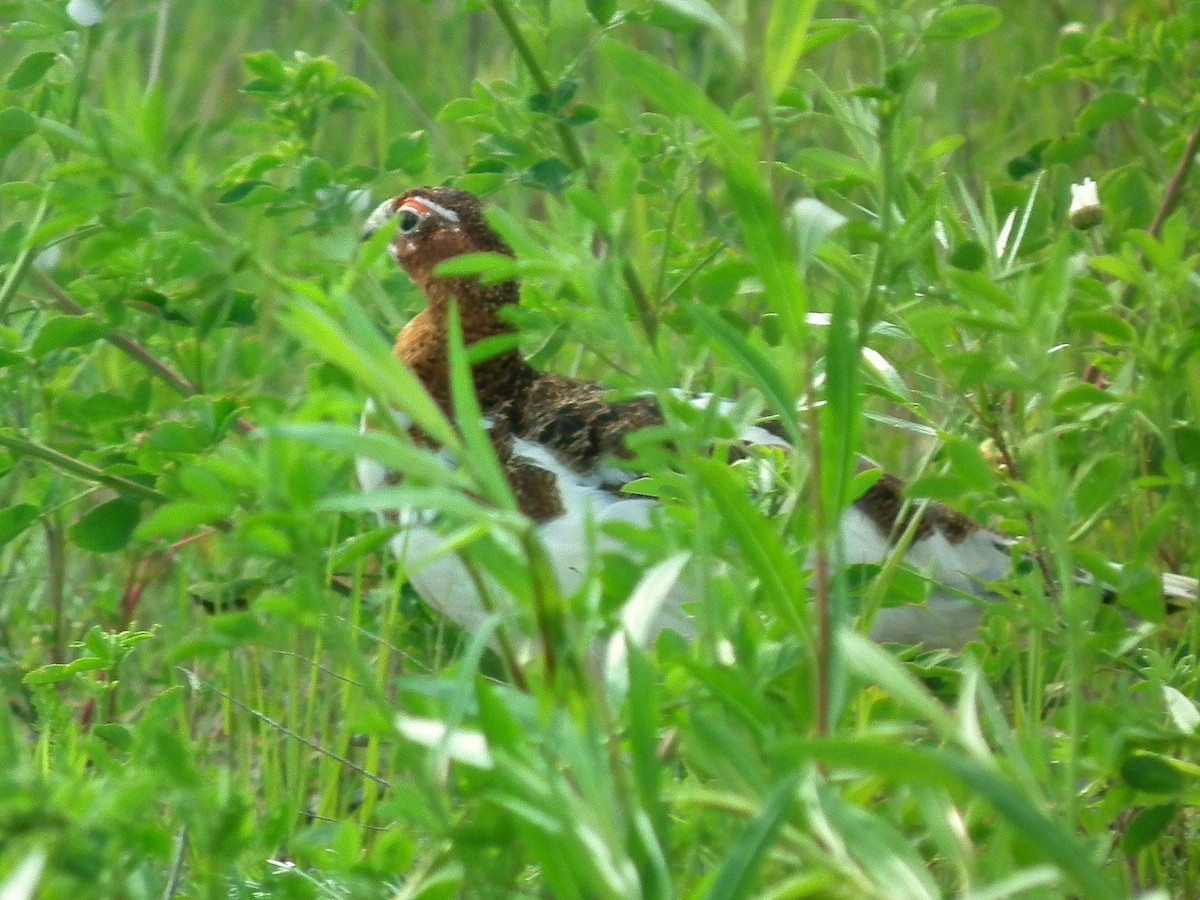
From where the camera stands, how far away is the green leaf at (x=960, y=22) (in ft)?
5.66

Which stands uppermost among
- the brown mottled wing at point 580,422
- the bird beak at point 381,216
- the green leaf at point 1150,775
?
the bird beak at point 381,216

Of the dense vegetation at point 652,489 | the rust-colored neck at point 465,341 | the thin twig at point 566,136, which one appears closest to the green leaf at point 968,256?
the dense vegetation at point 652,489

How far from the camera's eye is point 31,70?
216cm

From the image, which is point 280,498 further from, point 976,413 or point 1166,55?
point 1166,55

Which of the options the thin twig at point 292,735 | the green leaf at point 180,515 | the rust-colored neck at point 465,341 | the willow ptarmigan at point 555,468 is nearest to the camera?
the green leaf at point 180,515

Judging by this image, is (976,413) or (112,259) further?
(112,259)

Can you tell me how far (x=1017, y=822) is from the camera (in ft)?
3.47

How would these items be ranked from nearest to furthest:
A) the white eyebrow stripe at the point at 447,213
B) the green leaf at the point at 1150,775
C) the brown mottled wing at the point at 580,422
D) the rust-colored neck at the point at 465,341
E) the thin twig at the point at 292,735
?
1. the green leaf at the point at 1150,775
2. the thin twig at the point at 292,735
3. the brown mottled wing at the point at 580,422
4. the rust-colored neck at the point at 465,341
5. the white eyebrow stripe at the point at 447,213

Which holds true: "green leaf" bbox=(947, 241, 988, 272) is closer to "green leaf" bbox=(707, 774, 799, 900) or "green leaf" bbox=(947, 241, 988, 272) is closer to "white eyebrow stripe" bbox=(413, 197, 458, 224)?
"green leaf" bbox=(707, 774, 799, 900)

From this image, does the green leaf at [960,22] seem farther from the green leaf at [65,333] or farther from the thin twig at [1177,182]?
the green leaf at [65,333]

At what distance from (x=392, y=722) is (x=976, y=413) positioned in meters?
0.91

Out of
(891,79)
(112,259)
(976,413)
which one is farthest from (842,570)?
(112,259)

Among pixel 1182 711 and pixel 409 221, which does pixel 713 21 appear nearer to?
pixel 1182 711

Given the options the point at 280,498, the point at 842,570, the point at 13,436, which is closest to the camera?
the point at 280,498
